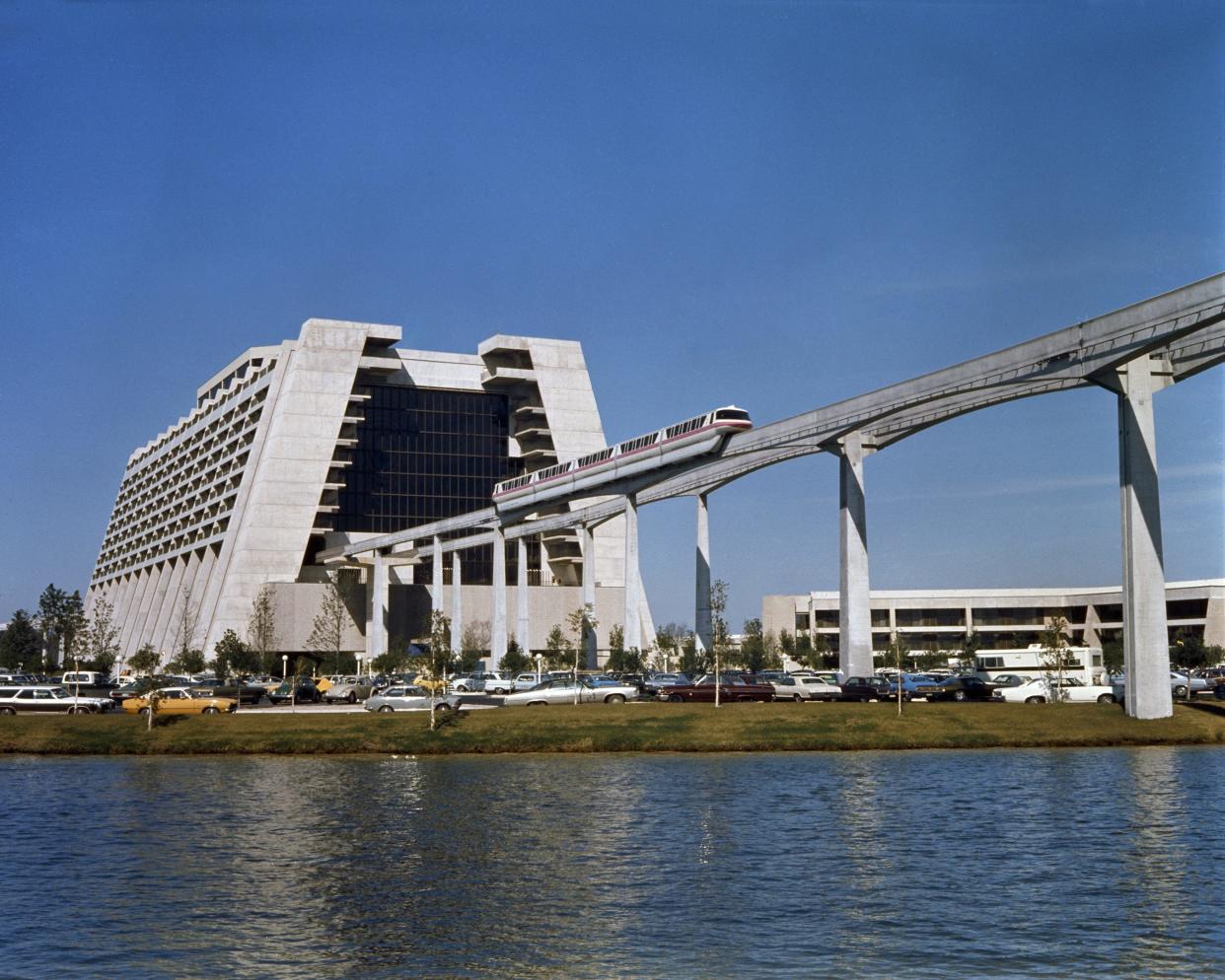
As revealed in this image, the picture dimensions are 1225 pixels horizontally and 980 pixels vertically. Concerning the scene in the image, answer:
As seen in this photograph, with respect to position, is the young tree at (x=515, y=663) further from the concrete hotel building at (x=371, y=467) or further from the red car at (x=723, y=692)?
the red car at (x=723, y=692)

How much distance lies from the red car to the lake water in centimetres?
2313

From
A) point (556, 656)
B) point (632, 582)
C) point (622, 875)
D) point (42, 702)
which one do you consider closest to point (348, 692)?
point (42, 702)

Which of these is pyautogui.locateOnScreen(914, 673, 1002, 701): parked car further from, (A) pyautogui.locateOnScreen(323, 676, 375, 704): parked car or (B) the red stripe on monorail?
(A) pyautogui.locateOnScreen(323, 676, 375, 704): parked car

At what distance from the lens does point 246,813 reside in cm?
3538

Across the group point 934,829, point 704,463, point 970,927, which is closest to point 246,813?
point 934,829

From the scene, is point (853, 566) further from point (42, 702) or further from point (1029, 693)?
point (42, 702)

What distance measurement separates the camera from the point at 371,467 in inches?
5615

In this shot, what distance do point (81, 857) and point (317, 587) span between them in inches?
4088

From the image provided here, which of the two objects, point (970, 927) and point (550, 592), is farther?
point (550, 592)

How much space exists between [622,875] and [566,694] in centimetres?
4100

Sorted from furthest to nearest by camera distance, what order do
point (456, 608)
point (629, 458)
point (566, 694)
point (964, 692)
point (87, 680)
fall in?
point (456, 608), point (629, 458), point (87, 680), point (964, 692), point (566, 694)

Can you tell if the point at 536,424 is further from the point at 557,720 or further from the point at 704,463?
the point at 557,720

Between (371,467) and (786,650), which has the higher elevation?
(371,467)

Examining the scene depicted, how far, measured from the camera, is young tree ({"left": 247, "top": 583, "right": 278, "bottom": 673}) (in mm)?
117562
